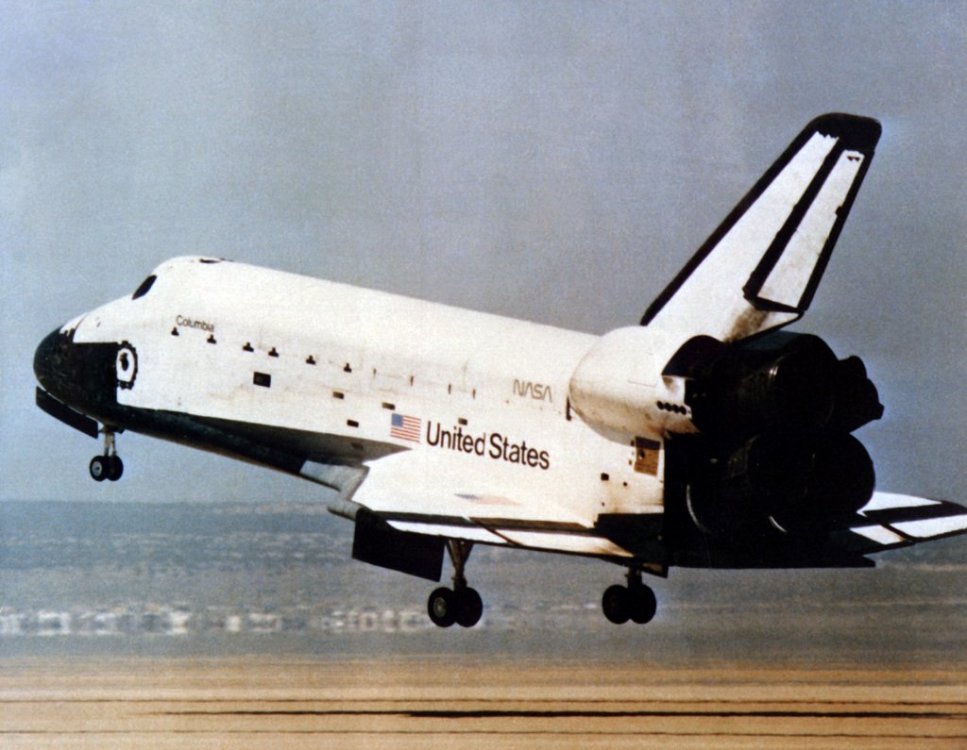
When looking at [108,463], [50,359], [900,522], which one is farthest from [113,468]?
[900,522]

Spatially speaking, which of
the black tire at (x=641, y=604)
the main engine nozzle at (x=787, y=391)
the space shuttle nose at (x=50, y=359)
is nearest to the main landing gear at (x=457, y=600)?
the black tire at (x=641, y=604)

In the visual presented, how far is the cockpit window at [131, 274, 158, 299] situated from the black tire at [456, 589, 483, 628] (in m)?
3.56

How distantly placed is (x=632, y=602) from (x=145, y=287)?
14.4 ft

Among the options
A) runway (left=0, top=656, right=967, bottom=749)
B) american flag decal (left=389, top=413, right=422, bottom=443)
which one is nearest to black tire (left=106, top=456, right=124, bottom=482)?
runway (left=0, top=656, right=967, bottom=749)

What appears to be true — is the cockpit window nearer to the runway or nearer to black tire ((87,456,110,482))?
black tire ((87,456,110,482))

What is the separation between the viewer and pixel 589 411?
1129 centimetres

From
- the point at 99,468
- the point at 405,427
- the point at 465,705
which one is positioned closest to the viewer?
the point at 405,427

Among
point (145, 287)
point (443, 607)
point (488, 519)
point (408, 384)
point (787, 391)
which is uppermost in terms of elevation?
point (787, 391)

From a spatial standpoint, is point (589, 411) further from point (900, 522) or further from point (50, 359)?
point (50, 359)

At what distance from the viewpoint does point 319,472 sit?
13.0m

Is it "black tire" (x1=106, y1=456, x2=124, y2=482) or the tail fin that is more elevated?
the tail fin

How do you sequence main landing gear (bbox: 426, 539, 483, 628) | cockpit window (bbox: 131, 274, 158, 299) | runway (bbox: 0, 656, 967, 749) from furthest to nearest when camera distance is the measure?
1. cockpit window (bbox: 131, 274, 158, 299)
2. runway (bbox: 0, 656, 967, 749)
3. main landing gear (bbox: 426, 539, 483, 628)

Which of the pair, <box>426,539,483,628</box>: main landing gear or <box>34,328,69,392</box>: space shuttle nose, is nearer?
<box>426,539,483,628</box>: main landing gear

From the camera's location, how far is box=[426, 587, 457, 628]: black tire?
12.3m
